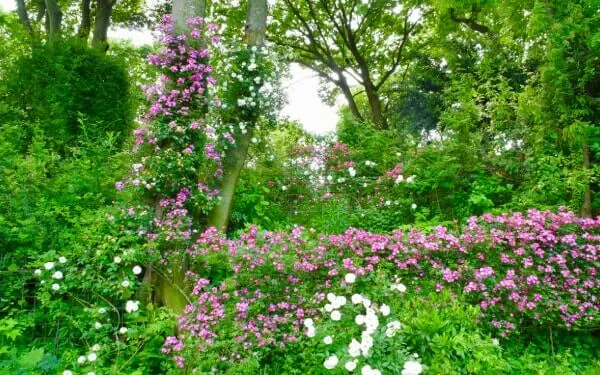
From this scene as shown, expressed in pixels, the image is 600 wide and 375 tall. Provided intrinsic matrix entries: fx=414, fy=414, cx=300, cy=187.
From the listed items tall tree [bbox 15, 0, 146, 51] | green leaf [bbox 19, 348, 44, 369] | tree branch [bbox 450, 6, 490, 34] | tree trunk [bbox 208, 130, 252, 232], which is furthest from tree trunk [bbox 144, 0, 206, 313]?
tree branch [bbox 450, 6, 490, 34]

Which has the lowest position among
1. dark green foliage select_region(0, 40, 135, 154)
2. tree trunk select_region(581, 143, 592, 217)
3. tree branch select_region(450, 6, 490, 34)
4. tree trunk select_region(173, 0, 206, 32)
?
tree trunk select_region(581, 143, 592, 217)

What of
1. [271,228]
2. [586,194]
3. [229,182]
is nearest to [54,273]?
[229,182]

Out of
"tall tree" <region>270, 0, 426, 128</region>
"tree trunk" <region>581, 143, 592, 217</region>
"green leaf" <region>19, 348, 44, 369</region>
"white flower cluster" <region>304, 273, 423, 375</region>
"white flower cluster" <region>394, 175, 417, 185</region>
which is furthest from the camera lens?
"tall tree" <region>270, 0, 426, 128</region>

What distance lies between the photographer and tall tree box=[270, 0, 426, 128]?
1409 cm

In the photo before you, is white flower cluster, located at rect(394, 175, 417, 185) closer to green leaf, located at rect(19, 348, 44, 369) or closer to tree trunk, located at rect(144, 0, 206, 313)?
tree trunk, located at rect(144, 0, 206, 313)

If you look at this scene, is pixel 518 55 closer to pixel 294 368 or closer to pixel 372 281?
pixel 372 281

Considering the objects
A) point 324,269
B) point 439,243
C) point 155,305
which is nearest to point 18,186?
point 155,305

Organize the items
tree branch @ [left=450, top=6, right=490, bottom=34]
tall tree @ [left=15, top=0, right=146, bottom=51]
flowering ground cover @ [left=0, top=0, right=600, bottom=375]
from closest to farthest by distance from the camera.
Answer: flowering ground cover @ [left=0, top=0, right=600, bottom=375] → tall tree @ [left=15, top=0, right=146, bottom=51] → tree branch @ [left=450, top=6, right=490, bottom=34]

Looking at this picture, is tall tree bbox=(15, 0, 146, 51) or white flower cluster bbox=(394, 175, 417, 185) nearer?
white flower cluster bbox=(394, 175, 417, 185)

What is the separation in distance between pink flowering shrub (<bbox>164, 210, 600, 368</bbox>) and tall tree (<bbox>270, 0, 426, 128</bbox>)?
33.9ft

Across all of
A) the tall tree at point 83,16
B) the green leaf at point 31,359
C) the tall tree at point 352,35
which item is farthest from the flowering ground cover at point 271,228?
the tall tree at point 352,35

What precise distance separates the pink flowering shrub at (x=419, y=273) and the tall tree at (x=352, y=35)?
10.3 m

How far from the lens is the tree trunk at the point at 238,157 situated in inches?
209

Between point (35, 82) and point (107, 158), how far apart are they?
278 cm
